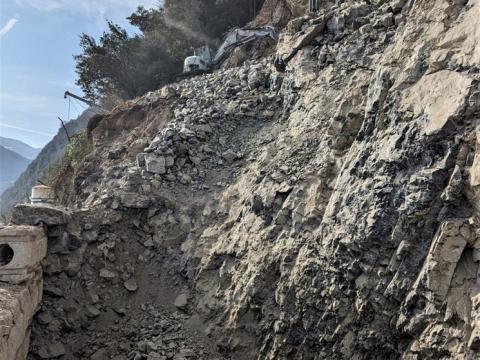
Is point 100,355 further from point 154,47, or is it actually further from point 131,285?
point 154,47

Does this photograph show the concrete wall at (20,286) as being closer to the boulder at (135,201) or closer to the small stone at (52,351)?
the small stone at (52,351)

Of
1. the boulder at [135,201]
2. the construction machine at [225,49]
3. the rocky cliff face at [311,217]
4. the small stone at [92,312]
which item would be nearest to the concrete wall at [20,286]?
the rocky cliff face at [311,217]

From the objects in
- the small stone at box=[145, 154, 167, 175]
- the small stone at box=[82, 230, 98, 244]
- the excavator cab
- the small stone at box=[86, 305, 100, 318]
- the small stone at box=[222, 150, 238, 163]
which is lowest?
the small stone at box=[86, 305, 100, 318]

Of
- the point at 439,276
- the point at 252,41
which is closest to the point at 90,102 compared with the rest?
the point at 252,41

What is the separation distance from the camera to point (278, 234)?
635cm

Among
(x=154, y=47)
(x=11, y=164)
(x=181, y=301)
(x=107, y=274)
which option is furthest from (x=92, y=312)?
(x=11, y=164)

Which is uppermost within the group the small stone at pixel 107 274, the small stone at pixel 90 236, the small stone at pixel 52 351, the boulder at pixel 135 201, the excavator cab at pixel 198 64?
the excavator cab at pixel 198 64

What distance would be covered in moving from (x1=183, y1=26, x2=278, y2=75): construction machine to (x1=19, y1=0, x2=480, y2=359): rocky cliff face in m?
6.29

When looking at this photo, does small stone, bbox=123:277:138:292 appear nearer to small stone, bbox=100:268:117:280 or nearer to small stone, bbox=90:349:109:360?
small stone, bbox=100:268:117:280

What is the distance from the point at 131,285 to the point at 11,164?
7861 centimetres

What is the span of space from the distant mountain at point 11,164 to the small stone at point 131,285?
6379 cm

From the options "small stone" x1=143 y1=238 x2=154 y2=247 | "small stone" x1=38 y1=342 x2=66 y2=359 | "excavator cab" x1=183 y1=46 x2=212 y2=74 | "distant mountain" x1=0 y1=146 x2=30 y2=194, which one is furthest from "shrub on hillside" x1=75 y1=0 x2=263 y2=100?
"distant mountain" x1=0 y1=146 x2=30 y2=194

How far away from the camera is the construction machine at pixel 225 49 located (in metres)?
16.0

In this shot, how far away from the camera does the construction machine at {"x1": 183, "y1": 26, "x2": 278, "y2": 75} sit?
1602cm
